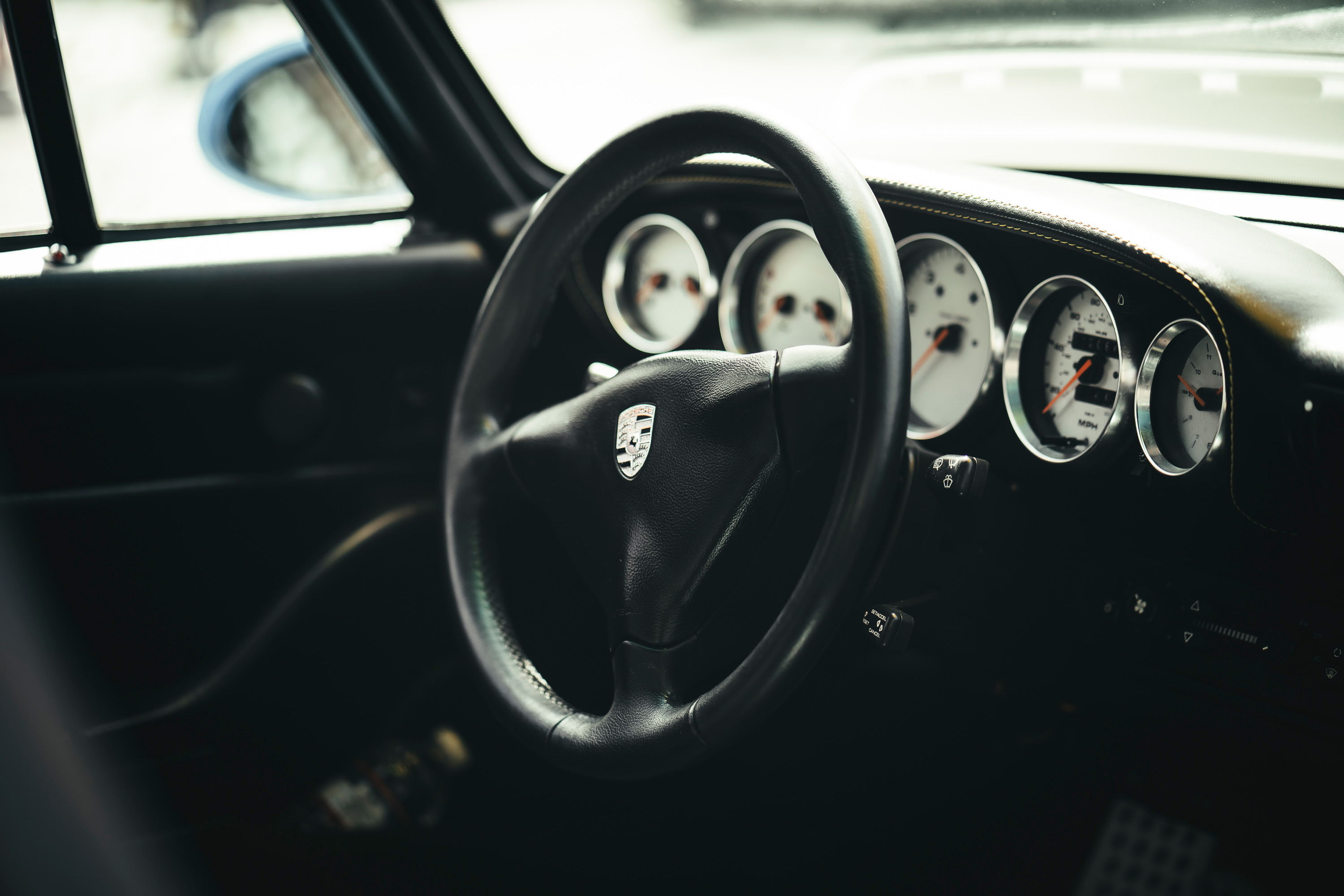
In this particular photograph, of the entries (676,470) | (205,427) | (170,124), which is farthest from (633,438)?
(170,124)

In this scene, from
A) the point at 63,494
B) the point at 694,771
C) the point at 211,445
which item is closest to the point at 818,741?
the point at 694,771

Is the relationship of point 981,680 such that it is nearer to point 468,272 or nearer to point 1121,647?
point 1121,647

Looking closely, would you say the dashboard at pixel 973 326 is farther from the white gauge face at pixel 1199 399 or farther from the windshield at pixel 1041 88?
the windshield at pixel 1041 88

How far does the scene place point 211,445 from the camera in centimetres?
158

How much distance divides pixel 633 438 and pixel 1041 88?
88 centimetres

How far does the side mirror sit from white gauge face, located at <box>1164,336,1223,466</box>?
4.31 ft

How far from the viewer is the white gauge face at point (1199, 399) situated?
3.26 ft

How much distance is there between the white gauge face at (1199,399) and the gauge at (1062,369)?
0.21 ft

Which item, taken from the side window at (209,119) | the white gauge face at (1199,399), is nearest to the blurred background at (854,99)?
the side window at (209,119)

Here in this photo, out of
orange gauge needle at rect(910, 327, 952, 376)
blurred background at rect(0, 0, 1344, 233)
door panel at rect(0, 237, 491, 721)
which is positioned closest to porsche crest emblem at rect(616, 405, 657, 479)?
blurred background at rect(0, 0, 1344, 233)

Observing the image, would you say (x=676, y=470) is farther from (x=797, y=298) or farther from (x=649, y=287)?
(x=649, y=287)

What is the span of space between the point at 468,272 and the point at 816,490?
3.15 ft

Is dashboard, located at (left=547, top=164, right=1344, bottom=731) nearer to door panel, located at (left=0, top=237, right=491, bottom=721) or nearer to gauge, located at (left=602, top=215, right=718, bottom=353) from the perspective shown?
gauge, located at (left=602, top=215, right=718, bottom=353)

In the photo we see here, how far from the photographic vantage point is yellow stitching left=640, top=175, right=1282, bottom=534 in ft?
3.07
